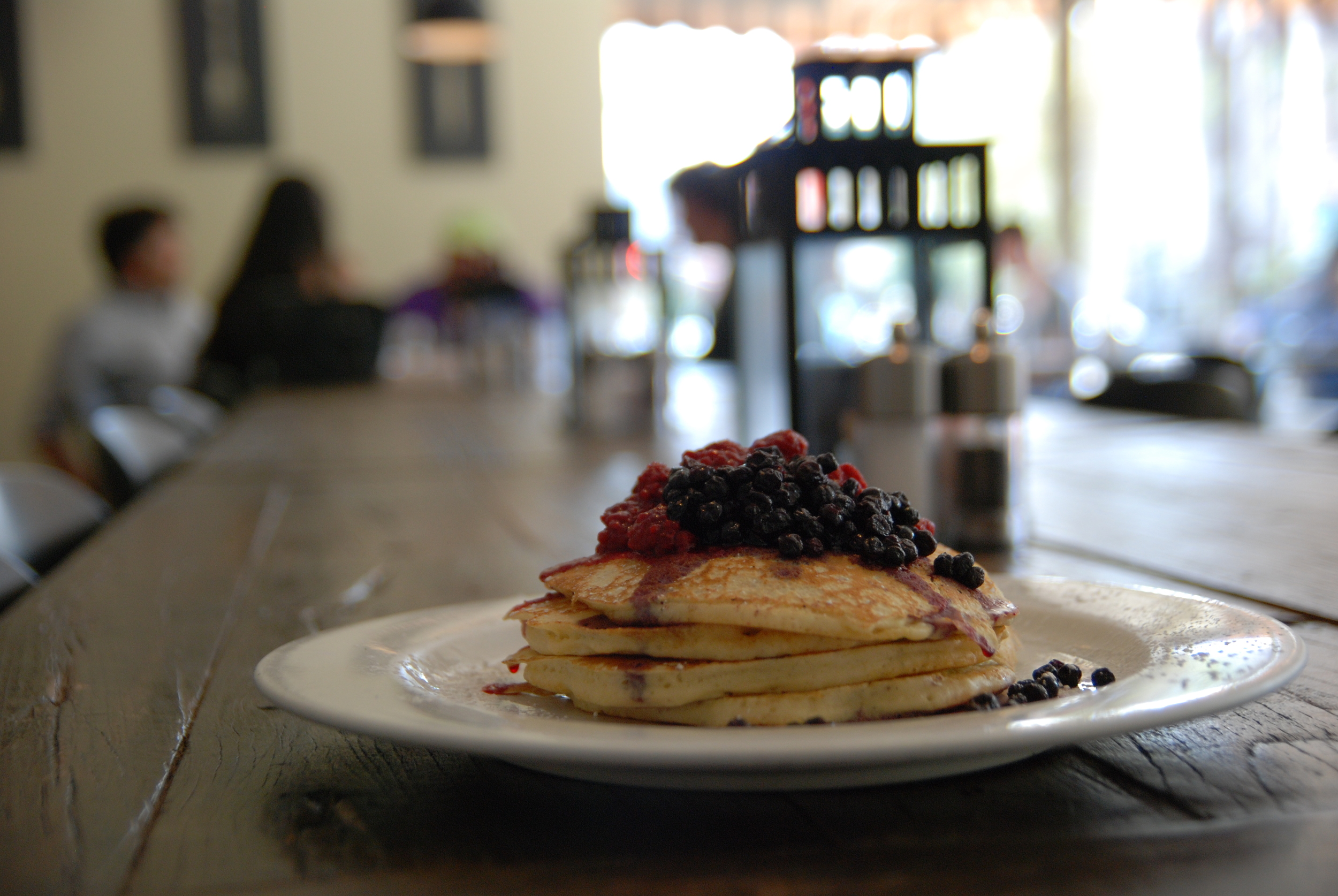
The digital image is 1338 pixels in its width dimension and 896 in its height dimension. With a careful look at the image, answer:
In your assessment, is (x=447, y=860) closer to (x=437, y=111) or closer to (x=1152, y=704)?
(x=1152, y=704)

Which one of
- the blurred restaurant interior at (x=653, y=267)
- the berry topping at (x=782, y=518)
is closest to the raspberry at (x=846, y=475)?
the berry topping at (x=782, y=518)

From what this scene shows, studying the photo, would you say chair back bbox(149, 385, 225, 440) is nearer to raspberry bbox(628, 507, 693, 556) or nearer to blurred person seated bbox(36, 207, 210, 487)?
blurred person seated bbox(36, 207, 210, 487)

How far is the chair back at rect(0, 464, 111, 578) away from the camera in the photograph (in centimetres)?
153

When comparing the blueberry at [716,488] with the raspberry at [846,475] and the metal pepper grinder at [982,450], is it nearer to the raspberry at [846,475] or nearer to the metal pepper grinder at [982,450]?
the raspberry at [846,475]

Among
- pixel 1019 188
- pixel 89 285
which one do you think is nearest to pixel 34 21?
pixel 89 285

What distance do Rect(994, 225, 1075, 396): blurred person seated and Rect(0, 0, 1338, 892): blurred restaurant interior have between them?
0.03m

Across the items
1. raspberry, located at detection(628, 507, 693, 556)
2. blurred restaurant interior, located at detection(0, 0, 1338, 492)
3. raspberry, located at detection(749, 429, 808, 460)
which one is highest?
blurred restaurant interior, located at detection(0, 0, 1338, 492)

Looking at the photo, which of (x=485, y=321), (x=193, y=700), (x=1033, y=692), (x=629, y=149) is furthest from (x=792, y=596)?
(x=629, y=149)

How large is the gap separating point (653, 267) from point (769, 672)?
7.12ft

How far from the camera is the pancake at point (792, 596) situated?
0.51 meters

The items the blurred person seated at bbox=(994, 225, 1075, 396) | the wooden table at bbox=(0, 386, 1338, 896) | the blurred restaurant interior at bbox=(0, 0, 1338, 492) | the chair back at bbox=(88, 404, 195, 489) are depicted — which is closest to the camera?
the wooden table at bbox=(0, 386, 1338, 896)

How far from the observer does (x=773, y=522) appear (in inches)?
23.0

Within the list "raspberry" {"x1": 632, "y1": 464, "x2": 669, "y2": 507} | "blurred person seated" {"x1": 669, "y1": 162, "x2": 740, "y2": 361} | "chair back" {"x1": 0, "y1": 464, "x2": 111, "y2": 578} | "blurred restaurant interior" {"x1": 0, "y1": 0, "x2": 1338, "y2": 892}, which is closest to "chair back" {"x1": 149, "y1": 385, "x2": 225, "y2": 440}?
"blurred restaurant interior" {"x1": 0, "y1": 0, "x2": 1338, "y2": 892}

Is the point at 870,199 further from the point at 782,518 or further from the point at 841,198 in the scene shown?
the point at 782,518
